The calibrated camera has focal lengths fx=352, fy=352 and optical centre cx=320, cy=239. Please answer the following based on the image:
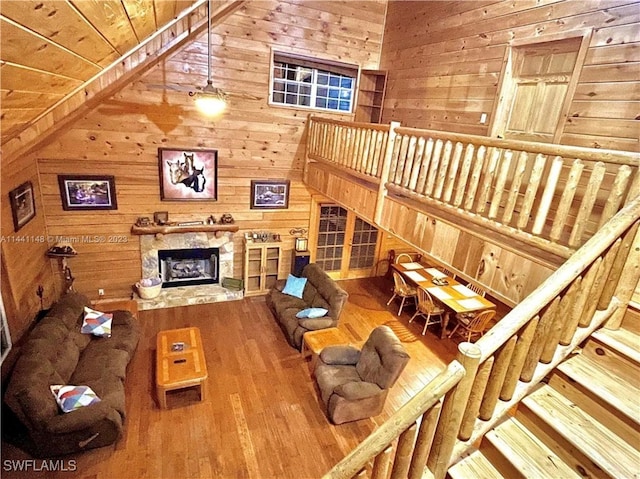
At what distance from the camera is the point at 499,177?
8.23ft

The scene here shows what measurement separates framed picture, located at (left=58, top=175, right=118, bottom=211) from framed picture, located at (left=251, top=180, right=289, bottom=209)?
2106mm

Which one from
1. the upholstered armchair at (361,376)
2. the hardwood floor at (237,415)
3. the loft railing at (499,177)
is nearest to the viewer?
the loft railing at (499,177)

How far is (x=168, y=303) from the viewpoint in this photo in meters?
5.79

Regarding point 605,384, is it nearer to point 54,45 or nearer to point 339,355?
point 339,355

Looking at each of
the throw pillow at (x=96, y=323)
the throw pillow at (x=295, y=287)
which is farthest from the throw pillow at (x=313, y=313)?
the throw pillow at (x=96, y=323)

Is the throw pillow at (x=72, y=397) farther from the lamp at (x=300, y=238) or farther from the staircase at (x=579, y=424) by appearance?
the lamp at (x=300, y=238)

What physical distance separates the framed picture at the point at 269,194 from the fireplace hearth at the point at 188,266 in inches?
44.0

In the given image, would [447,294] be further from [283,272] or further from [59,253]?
[59,253]

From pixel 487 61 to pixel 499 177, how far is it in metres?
2.39

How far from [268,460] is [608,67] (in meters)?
4.64

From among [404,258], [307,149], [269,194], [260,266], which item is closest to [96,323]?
[260,266]

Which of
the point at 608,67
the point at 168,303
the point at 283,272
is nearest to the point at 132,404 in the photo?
the point at 168,303

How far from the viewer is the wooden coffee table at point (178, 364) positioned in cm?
373

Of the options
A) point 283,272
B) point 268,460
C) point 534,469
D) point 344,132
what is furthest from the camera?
point 283,272
